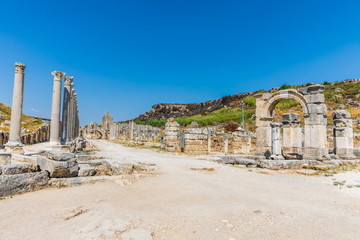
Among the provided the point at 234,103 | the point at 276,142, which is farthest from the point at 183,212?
the point at 234,103

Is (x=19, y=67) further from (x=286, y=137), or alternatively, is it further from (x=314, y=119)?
(x=286, y=137)

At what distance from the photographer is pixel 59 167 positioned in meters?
6.28

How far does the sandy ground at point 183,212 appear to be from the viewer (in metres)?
3.33

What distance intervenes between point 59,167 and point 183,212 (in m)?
3.91

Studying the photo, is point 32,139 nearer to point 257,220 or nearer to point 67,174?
point 67,174

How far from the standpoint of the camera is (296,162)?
10086mm

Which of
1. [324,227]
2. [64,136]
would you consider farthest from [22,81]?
[324,227]

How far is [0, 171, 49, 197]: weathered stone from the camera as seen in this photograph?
5.20 meters

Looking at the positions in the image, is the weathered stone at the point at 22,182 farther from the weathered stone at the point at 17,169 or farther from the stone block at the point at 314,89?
the stone block at the point at 314,89

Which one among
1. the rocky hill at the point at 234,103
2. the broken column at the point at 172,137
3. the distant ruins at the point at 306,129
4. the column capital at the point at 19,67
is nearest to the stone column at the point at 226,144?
the broken column at the point at 172,137

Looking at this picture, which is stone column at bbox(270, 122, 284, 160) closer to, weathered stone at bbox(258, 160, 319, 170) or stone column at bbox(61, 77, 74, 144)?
weathered stone at bbox(258, 160, 319, 170)

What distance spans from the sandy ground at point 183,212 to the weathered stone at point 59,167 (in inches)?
22.5

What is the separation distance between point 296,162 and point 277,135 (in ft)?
5.06

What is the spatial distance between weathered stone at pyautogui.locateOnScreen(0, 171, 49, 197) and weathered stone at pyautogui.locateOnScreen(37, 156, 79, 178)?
0.19 metres
